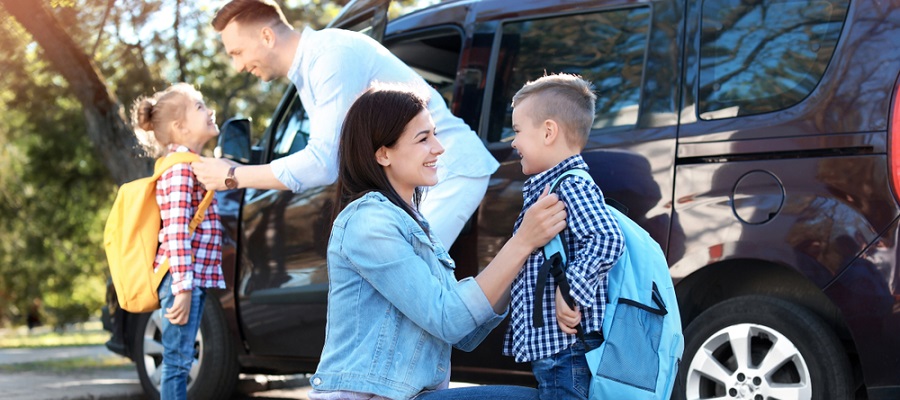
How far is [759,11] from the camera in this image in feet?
13.5

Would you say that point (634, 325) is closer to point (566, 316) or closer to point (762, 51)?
point (566, 316)

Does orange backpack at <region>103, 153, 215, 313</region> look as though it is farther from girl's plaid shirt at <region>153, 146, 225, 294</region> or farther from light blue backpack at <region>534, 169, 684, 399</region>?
light blue backpack at <region>534, 169, 684, 399</region>

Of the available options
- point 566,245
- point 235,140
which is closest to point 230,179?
point 235,140

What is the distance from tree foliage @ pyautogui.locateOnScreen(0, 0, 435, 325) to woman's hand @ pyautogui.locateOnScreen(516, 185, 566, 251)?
380cm

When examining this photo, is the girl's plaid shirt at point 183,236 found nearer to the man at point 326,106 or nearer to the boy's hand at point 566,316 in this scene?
the man at point 326,106

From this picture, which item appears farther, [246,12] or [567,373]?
[246,12]

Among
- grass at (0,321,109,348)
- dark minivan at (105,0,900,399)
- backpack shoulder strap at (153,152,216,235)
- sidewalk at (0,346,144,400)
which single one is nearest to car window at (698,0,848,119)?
dark minivan at (105,0,900,399)

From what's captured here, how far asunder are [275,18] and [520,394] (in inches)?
92.1

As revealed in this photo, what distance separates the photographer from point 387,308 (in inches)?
98.3

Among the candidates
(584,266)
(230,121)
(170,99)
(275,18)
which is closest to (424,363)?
(584,266)

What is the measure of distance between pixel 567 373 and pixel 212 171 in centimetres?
206

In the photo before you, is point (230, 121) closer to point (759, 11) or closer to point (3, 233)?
point (759, 11)

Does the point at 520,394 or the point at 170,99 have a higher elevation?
the point at 170,99

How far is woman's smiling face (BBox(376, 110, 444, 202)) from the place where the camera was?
2.67 meters
